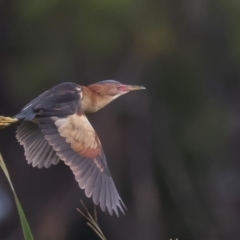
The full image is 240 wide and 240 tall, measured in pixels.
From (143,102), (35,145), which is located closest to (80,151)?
(35,145)

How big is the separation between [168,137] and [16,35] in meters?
1.29

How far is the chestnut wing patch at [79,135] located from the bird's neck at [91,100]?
293 mm

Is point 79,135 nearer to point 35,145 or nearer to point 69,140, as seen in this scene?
point 69,140

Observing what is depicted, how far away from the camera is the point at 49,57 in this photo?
6859 millimetres

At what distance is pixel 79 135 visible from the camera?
3238 mm

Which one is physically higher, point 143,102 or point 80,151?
point 80,151

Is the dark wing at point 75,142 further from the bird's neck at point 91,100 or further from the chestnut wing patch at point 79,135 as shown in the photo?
the bird's neck at point 91,100

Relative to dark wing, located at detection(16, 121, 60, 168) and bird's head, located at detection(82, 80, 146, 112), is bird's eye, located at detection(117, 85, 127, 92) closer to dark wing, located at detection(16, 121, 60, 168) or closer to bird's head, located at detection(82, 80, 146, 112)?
bird's head, located at detection(82, 80, 146, 112)

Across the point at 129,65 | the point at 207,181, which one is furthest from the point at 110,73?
the point at 207,181

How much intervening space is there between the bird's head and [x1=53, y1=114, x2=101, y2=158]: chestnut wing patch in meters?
0.31

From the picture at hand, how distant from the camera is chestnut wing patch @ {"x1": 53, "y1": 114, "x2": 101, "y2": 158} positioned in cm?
319

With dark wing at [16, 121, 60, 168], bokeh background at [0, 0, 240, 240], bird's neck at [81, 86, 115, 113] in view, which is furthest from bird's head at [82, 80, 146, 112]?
bokeh background at [0, 0, 240, 240]

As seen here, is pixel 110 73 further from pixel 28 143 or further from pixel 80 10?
pixel 28 143

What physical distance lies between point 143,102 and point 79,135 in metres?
3.83
